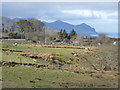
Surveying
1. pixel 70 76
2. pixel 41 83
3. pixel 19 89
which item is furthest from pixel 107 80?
pixel 19 89

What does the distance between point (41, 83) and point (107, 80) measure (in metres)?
3.97

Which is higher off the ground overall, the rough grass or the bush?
the bush

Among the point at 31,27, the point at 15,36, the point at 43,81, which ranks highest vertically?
the point at 31,27

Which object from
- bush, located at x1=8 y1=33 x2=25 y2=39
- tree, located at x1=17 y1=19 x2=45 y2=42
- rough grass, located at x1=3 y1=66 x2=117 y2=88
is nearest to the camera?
rough grass, located at x1=3 y1=66 x2=117 y2=88

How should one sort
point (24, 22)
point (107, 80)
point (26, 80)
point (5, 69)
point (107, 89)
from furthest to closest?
point (24, 22) < point (5, 69) < point (107, 80) < point (26, 80) < point (107, 89)

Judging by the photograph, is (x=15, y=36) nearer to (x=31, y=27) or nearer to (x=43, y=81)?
(x=31, y=27)

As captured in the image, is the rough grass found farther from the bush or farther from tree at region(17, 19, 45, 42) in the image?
tree at region(17, 19, 45, 42)

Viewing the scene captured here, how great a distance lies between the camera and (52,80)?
12375mm

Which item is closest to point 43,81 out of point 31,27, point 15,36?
point 15,36

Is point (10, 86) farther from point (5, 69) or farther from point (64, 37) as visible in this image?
point (64, 37)

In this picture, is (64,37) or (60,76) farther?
(64,37)

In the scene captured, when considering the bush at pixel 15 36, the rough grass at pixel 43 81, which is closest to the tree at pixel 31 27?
the bush at pixel 15 36

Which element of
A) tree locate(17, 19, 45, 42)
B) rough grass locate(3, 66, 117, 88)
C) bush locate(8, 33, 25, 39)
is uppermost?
tree locate(17, 19, 45, 42)

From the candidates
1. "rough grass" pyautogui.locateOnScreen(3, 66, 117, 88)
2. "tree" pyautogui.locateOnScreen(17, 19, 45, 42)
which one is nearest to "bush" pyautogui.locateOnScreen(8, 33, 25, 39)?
"tree" pyautogui.locateOnScreen(17, 19, 45, 42)
